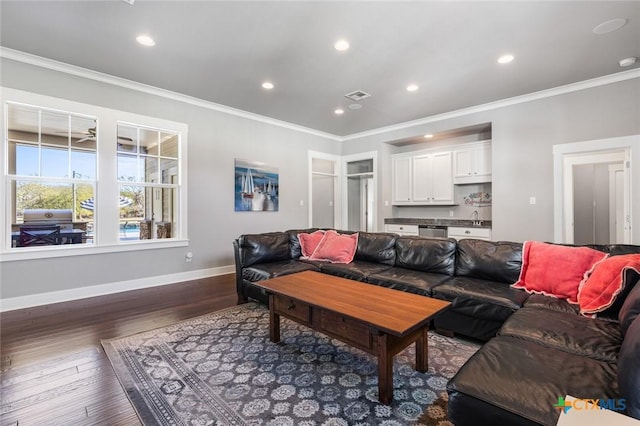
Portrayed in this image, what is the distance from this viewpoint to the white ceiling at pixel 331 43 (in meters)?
2.52

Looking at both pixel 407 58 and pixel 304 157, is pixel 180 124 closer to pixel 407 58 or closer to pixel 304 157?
pixel 304 157

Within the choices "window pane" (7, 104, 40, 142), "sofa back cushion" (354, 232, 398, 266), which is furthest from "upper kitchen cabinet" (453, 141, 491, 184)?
"window pane" (7, 104, 40, 142)

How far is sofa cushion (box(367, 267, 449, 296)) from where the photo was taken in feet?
9.05

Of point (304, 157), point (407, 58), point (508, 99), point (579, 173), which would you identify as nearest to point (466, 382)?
point (407, 58)

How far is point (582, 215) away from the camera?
4.73 meters

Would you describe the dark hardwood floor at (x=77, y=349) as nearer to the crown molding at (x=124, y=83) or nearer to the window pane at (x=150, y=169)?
the window pane at (x=150, y=169)

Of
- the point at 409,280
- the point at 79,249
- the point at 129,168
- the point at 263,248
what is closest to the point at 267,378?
the point at 409,280

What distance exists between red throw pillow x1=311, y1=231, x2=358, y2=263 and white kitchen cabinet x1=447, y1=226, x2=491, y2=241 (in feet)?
7.71

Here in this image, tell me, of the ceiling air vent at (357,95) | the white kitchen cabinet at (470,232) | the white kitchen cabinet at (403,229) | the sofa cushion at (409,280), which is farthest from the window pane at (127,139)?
the white kitchen cabinet at (470,232)

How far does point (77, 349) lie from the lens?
7.83ft

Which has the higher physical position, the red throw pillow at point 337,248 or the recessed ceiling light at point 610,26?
the recessed ceiling light at point 610,26

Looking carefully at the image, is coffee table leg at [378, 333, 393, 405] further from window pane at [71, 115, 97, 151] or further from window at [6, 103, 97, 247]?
window pane at [71, 115, 97, 151]

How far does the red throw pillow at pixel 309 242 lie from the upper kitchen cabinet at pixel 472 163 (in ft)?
10.3

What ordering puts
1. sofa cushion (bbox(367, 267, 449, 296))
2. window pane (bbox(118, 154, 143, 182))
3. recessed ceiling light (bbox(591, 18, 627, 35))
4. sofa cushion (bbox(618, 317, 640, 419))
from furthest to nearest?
1. window pane (bbox(118, 154, 143, 182))
2. sofa cushion (bbox(367, 267, 449, 296))
3. recessed ceiling light (bbox(591, 18, 627, 35))
4. sofa cushion (bbox(618, 317, 640, 419))
